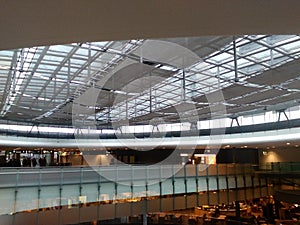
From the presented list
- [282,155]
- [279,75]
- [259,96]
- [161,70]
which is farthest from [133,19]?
[282,155]

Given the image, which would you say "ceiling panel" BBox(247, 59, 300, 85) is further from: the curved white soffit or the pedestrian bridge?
the curved white soffit

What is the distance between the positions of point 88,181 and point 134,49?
795 centimetres

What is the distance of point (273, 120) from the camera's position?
1134 inches

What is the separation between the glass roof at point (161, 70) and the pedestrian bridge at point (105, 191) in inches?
202

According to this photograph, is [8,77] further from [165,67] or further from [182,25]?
[182,25]

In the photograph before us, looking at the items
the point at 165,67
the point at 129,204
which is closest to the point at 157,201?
the point at 129,204

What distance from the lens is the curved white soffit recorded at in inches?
978

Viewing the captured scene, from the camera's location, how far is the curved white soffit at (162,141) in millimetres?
24833

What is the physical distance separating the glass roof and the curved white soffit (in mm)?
4937

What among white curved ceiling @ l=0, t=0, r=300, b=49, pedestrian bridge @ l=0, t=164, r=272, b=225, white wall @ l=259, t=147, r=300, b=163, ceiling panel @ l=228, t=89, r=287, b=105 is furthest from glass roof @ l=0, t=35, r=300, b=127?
white wall @ l=259, t=147, r=300, b=163

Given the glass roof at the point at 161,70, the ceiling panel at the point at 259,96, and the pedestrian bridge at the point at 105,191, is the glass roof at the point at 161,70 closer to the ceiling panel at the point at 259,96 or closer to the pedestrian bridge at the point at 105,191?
the ceiling panel at the point at 259,96

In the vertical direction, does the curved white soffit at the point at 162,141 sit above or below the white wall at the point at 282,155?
above

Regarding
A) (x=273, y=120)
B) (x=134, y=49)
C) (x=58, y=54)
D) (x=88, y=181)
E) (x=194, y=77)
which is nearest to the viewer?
(x=134, y=49)

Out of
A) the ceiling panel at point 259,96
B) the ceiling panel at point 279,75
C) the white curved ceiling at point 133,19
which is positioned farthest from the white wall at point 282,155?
the white curved ceiling at point 133,19
